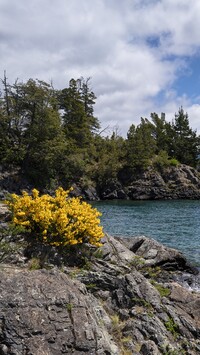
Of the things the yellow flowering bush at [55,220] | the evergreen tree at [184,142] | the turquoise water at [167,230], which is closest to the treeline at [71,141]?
the evergreen tree at [184,142]

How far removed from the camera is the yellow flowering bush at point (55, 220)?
28.7 ft

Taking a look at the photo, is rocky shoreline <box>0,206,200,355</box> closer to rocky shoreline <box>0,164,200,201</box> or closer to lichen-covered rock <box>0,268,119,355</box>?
lichen-covered rock <box>0,268,119,355</box>

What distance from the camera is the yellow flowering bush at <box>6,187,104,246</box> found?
8.74 meters

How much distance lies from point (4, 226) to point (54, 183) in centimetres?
4053

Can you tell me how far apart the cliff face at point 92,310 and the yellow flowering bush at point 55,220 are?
51 centimetres

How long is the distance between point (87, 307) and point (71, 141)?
161 feet

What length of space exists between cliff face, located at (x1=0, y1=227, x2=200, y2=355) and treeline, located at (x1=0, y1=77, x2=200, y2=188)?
3831 cm

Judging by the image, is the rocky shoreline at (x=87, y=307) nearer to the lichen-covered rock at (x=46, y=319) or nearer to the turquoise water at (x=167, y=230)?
the lichen-covered rock at (x=46, y=319)

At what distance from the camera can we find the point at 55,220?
8.84 metres

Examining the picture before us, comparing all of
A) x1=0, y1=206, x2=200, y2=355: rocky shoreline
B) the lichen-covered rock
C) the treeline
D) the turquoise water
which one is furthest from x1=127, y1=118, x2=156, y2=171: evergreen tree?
the lichen-covered rock

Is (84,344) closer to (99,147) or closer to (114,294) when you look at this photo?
(114,294)

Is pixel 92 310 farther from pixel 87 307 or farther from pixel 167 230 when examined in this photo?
pixel 167 230

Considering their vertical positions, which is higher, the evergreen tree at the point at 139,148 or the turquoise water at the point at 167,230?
the evergreen tree at the point at 139,148

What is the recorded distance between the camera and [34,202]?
914cm
